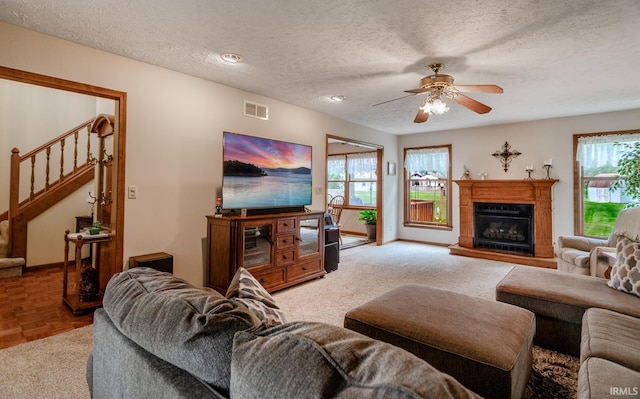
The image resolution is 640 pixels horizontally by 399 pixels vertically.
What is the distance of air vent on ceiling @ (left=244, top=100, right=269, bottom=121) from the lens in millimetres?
3939

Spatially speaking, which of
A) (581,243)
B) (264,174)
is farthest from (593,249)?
(264,174)

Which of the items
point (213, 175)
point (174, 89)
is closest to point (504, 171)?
point (213, 175)

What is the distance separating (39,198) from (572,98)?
25.1 feet

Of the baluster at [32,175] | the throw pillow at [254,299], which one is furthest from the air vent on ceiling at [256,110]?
the baluster at [32,175]

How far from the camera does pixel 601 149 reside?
4.97m

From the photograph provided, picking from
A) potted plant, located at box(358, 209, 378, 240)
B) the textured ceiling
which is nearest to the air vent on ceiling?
the textured ceiling

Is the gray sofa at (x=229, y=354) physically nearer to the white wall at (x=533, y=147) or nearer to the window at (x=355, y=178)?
the white wall at (x=533, y=147)

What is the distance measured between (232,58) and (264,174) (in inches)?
51.8

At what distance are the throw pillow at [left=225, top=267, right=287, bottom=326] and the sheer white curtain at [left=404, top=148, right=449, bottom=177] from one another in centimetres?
614

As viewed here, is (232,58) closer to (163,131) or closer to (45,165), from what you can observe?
(163,131)

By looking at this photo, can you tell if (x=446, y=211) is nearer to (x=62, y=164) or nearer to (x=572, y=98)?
(x=572, y=98)

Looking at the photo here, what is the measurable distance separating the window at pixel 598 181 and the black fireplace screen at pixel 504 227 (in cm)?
71

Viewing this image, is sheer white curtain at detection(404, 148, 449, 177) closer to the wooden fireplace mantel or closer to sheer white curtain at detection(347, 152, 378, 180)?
the wooden fireplace mantel

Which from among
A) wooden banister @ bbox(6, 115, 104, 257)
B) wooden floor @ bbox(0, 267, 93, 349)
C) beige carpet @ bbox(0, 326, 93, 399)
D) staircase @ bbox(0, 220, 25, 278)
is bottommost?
beige carpet @ bbox(0, 326, 93, 399)
